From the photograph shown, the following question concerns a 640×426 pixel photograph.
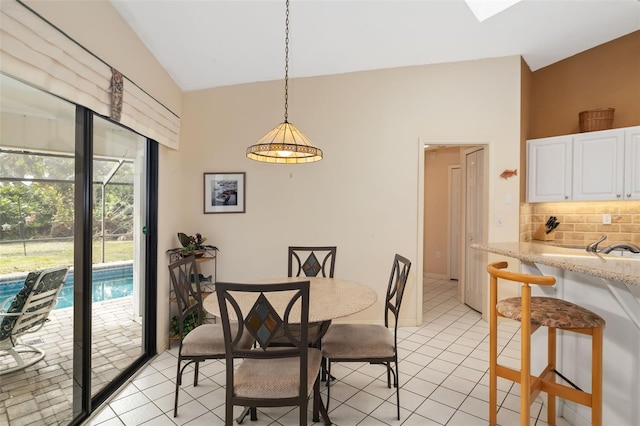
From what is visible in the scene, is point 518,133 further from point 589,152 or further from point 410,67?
point 410,67

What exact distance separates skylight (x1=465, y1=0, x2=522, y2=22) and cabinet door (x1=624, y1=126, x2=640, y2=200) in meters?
1.88

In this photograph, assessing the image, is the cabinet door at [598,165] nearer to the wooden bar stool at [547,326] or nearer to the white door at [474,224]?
the white door at [474,224]

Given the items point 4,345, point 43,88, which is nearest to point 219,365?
point 4,345

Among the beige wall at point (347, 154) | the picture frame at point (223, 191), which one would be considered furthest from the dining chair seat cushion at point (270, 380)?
the picture frame at point (223, 191)

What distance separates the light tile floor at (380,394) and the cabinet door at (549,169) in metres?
1.71

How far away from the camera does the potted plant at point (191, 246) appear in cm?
327

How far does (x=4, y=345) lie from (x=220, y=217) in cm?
221

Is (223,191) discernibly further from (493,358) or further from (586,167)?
(586,167)

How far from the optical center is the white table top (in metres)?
1.83

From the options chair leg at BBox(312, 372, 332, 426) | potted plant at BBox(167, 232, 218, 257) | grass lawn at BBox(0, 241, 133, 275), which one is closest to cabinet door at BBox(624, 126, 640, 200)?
chair leg at BBox(312, 372, 332, 426)

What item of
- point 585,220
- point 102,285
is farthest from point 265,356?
point 585,220

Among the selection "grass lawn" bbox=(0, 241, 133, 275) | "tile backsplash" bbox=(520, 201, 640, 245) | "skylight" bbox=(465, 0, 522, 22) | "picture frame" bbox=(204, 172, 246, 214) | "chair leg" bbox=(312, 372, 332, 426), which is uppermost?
"skylight" bbox=(465, 0, 522, 22)

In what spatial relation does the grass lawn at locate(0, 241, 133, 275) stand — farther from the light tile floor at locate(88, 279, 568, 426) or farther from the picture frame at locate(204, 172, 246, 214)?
the picture frame at locate(204, 172, 246, 214)

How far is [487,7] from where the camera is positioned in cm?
288
